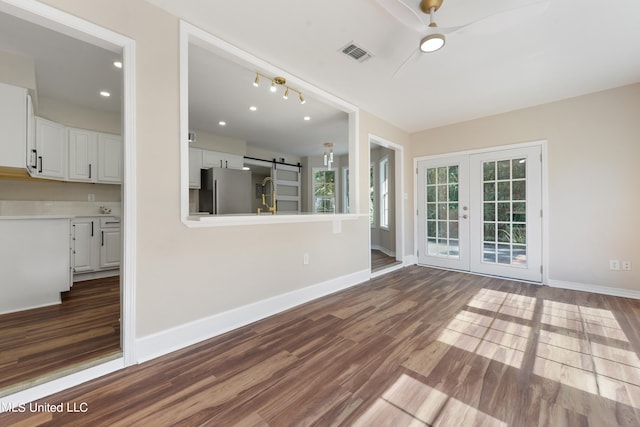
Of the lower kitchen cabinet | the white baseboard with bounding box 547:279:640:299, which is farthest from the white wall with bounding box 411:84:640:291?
the lower kitchen cabinet

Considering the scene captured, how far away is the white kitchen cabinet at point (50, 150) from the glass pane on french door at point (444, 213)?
5.79 metres

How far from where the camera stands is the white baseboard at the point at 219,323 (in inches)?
74.5

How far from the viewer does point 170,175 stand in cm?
197

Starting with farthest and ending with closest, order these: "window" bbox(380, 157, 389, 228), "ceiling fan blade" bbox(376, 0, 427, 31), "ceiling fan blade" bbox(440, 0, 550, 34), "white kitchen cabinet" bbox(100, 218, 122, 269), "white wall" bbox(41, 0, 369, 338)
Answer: "window" bbox(380, 157, 389, 228) < "white kitchen cabinet" bbox(100, 218, 122, 269) < "white wall" bbox(41, 0, 369, 338) < "ceiling fan blade" bbox(376, 0, 427, 31) < "ceiling fan blade" bbox(440, 0, 550, 34)

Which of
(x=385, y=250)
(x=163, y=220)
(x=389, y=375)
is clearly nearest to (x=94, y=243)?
(x=163, y=220)

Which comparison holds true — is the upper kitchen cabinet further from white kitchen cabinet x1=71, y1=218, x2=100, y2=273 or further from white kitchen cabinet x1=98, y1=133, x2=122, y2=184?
white kitchen cabinet x1=71, y1=218, x2=100, y2=273

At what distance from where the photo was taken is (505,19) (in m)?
1.66

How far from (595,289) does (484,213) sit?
159cm

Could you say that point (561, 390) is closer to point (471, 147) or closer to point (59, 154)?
point (471, 147)

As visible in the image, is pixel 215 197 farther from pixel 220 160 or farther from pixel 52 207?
pixel 52 207

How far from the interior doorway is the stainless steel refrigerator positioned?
8.35 feet

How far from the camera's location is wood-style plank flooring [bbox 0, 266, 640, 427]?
1.38 metres

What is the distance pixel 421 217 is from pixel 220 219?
13.0 ft

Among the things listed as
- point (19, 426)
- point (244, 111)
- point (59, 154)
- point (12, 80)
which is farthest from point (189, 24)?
point (59, 154)
